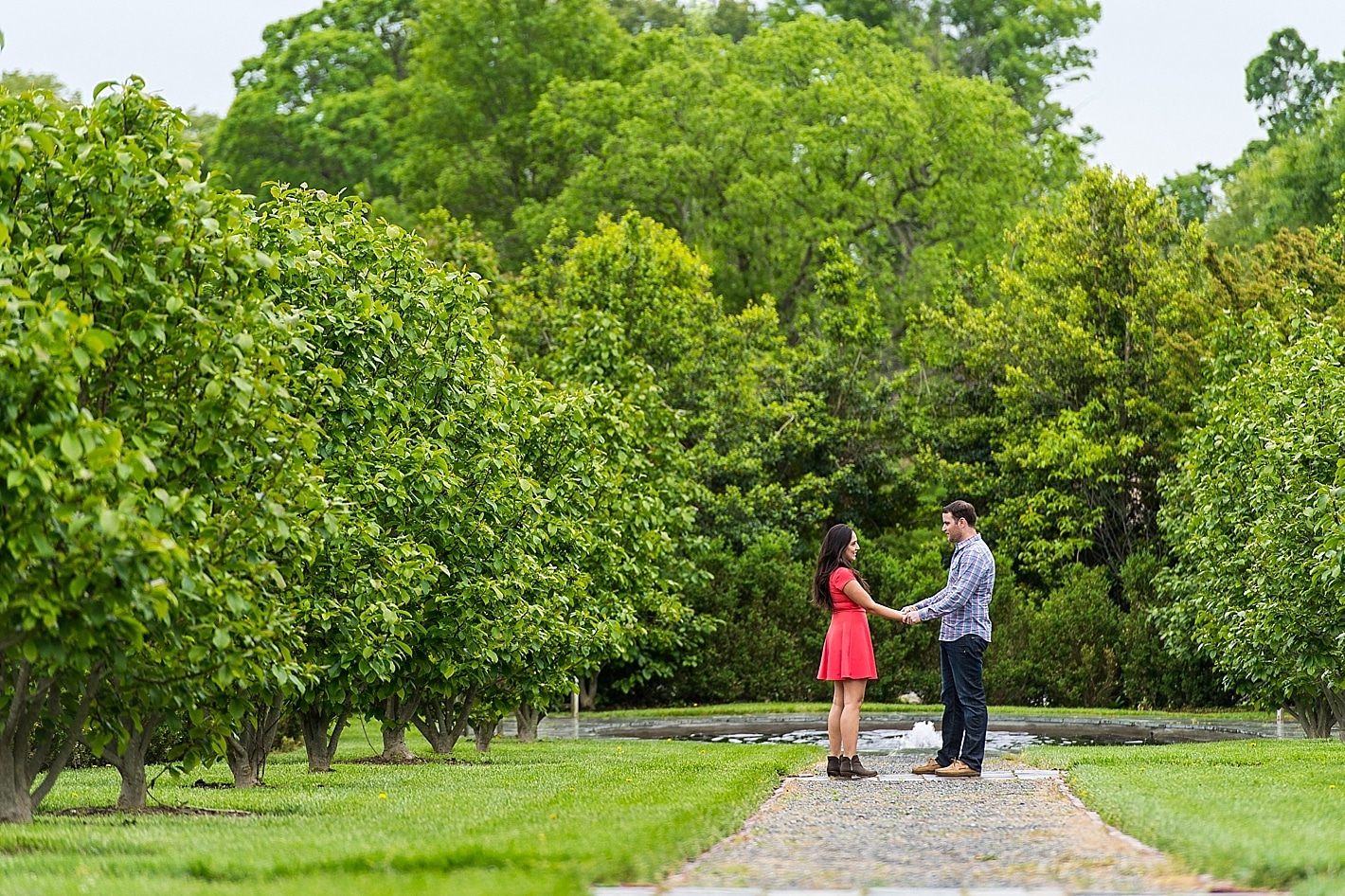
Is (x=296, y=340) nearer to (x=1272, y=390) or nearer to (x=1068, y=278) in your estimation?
(x=1272, y=390)

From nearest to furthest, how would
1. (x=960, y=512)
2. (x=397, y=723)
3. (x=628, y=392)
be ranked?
(x=960, y=512) < (x=397, y=723) < (x=628, y=392)

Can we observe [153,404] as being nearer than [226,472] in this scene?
Yes

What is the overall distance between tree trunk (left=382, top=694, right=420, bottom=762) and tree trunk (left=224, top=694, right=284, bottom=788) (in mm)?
1796

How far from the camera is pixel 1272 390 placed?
17609 millimetres

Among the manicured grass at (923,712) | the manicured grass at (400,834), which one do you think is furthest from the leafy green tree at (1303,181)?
the manicured grass at (400,834)

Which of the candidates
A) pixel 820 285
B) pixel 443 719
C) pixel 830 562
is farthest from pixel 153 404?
pixel 820 285

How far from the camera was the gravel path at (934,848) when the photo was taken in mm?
5984

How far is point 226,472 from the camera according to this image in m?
8.20

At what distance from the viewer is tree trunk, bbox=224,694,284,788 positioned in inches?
429

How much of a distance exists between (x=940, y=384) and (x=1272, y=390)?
1464 centimetres

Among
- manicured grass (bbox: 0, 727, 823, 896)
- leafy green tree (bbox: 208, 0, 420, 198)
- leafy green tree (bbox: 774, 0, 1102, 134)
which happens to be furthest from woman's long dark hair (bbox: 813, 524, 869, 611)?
leafy green tree (bbox: 774, 0, 1102, 134)

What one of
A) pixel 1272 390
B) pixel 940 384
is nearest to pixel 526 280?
pixel 940 384

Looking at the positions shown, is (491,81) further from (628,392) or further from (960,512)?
(960,512)

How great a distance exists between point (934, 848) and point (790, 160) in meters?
33.8
